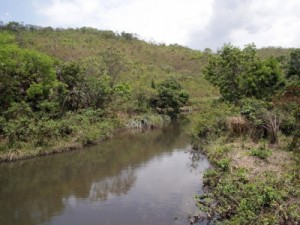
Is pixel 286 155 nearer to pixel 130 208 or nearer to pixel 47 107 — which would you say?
pixel 130 208

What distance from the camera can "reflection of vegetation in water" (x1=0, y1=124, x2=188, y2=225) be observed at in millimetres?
17578

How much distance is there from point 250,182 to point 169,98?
2971 cm

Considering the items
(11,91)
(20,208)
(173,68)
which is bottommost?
(20,208)

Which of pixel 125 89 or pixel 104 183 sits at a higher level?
pixel 125 89

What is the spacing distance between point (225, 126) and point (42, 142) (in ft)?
43.8

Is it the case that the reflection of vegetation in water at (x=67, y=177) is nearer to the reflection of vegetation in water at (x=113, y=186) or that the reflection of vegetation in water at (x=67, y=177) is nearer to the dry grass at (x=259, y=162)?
the reflection of vegetation in water at (x=113, y=186)

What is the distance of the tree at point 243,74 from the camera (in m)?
32.0

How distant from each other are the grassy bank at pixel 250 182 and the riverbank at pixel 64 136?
34.0ft

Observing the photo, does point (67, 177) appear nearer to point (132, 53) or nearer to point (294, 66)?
point (294, 66)

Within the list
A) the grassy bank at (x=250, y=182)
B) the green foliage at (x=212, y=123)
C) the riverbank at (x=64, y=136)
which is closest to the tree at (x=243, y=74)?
the green foliage at (x=212, y=123)

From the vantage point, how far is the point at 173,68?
7569 cm

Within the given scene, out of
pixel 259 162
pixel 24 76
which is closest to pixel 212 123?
pixel 259 162

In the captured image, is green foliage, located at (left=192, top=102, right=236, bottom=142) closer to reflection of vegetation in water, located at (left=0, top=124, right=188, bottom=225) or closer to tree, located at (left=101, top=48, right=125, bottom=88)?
reflection of vegetation in water, located at (left=0, top=124, right=188, bottom=225)

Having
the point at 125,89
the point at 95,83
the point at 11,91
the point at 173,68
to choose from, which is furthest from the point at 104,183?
the point at 173,68
